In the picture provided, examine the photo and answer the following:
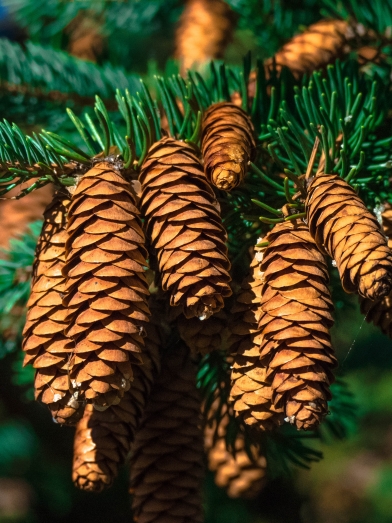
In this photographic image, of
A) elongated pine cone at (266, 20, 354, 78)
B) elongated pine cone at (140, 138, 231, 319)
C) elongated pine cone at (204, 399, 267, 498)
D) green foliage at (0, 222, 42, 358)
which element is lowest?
elongated pine cone at (204, 399, 267, 498)

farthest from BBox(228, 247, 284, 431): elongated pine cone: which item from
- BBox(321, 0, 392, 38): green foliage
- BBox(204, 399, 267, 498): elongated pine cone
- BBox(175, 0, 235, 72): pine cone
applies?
BBox(175, 0, 235, 72): pine cone

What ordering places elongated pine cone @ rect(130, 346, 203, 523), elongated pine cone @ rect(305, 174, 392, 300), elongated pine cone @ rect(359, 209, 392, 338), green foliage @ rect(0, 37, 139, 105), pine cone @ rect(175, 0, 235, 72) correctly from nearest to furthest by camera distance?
1. elongated pine cone @ rect(305, 174, 392, 300)
2. elongated pine cone @ rect(359, 209, 392, 338)
3. elongated pine cone @ rect(130, 346, 203, 523)
4. green foliage @ rect(0, 37, 139, 105)
5. pine cone @ rect(175, 0, 235, 72)

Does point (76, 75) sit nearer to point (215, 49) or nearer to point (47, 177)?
point (215, 49)

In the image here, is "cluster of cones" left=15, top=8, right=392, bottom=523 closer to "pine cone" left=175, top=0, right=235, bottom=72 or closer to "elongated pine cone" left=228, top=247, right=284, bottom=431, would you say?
"elongated pine cone" left=228, top=247, right=284, bottom=431

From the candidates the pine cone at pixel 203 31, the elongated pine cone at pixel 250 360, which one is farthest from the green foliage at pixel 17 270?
the pine cone at pixel 203 31

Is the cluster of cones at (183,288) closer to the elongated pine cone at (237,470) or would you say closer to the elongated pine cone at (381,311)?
the elongated pine cone at (381,311)

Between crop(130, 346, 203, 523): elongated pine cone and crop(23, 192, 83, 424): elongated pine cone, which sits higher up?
crop(23, 192, 83, 424): elongated pine cone

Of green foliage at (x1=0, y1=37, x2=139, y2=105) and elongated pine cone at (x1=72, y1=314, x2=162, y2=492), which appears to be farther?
green foliage at (x1=0, y1=37, x2=139, y2=105)
